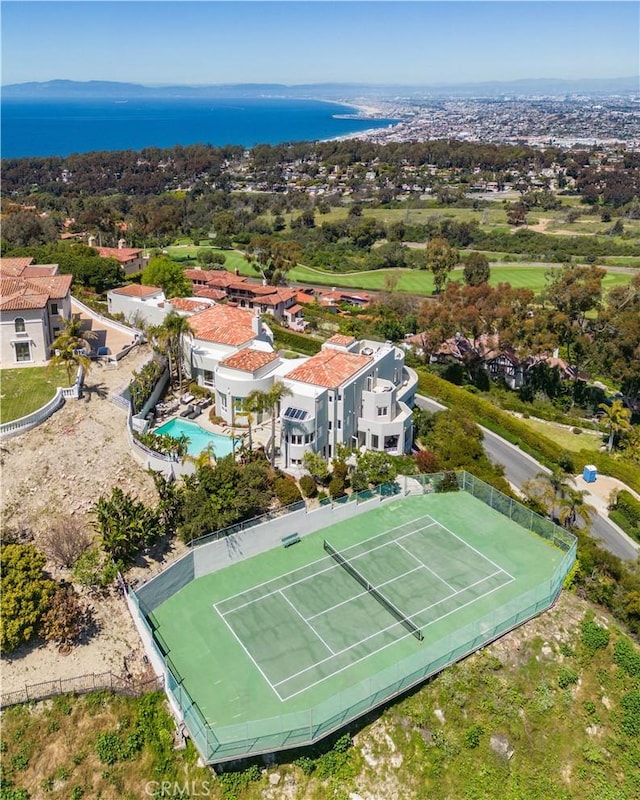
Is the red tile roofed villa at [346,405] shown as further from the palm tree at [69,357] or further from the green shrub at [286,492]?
the palm tree at [69,357]

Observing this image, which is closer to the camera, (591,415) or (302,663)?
(302,663)

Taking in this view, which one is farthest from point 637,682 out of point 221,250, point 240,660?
point 221,250

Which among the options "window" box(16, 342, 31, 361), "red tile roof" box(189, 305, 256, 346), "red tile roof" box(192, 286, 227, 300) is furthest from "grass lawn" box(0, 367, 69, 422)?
"red tile roof" box(192, 286, 227, 300)

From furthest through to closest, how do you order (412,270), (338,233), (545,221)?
1. (545,221)
2. (338,233)
3. (412,270)

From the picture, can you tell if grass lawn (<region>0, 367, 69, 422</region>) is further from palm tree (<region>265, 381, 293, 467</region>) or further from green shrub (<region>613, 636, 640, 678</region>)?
green shrub (<region>613, 636, 640, 678</region>)

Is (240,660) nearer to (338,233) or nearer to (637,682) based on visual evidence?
(637,682)

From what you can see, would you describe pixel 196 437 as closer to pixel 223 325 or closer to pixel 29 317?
pixel 223 325
